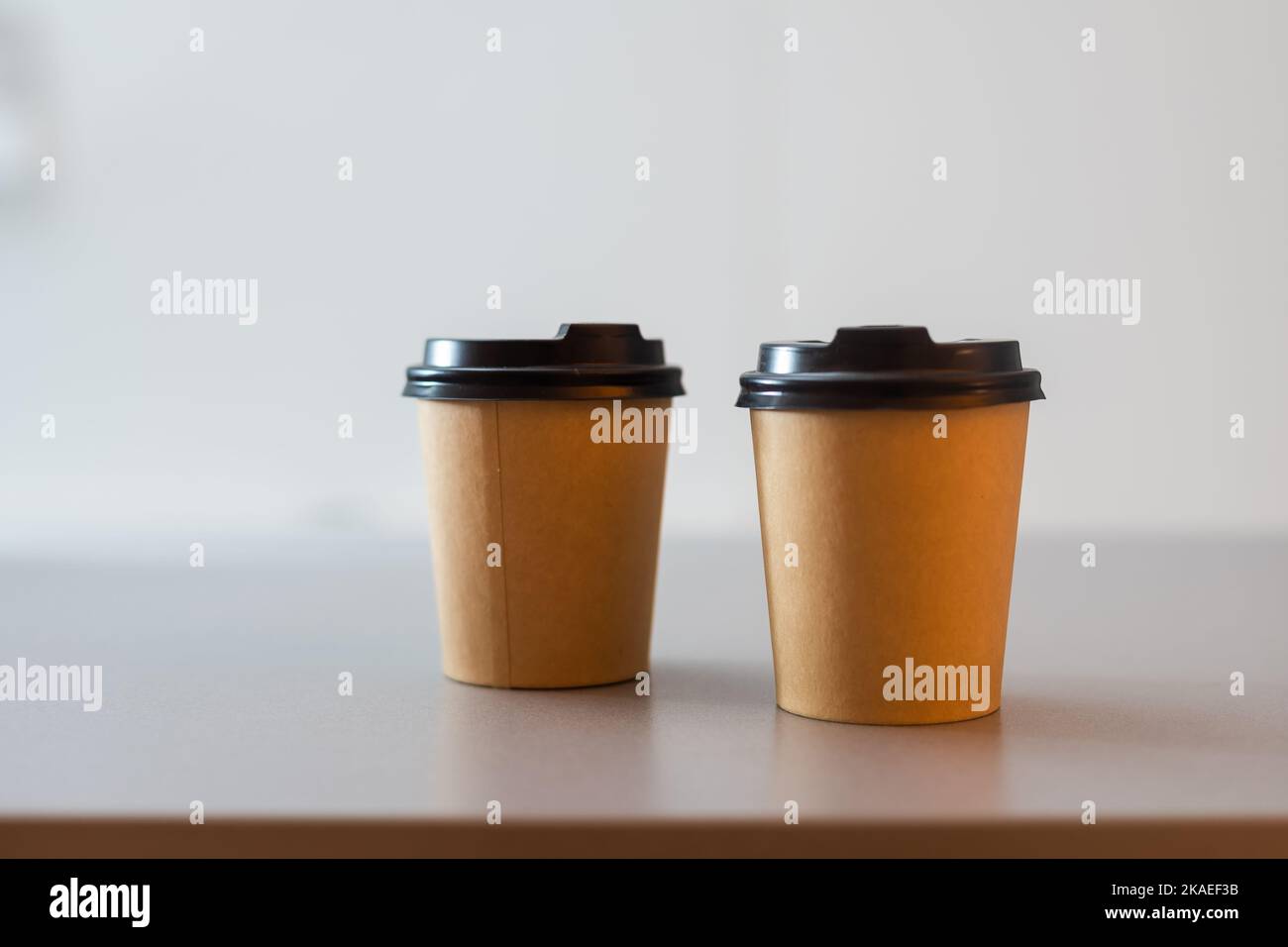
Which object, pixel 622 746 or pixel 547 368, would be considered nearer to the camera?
pixel 622 746

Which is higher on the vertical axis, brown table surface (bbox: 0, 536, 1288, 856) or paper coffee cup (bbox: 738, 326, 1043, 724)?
paper coffee cup (bbox: 738, 326, 1043, 724)

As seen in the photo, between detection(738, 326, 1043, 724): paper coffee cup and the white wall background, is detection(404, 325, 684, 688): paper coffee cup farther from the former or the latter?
the white wall background

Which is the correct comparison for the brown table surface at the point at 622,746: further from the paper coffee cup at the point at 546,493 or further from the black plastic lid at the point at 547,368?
the black plastic lid at the point at 547,368

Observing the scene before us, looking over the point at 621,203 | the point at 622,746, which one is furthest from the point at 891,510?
the point at 621,203

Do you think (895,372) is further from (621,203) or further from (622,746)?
(621,203)

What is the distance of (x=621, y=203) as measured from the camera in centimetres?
297

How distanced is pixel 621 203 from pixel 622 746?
1936mm

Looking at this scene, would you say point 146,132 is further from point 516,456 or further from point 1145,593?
point 1145,593

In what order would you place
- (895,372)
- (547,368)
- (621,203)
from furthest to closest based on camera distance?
(621,203) < (547,368) < (895,372)

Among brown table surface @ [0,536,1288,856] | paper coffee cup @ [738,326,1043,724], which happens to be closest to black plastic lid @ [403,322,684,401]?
paper coffee cup @ [738,326,1043,724]

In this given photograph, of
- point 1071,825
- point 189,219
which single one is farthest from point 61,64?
point 1071,825

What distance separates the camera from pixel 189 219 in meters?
2.97

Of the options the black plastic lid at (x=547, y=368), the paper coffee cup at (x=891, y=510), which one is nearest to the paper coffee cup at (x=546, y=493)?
the black plastic lid at (x=547, y=368)

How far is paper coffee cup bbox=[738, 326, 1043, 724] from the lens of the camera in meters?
1.22
